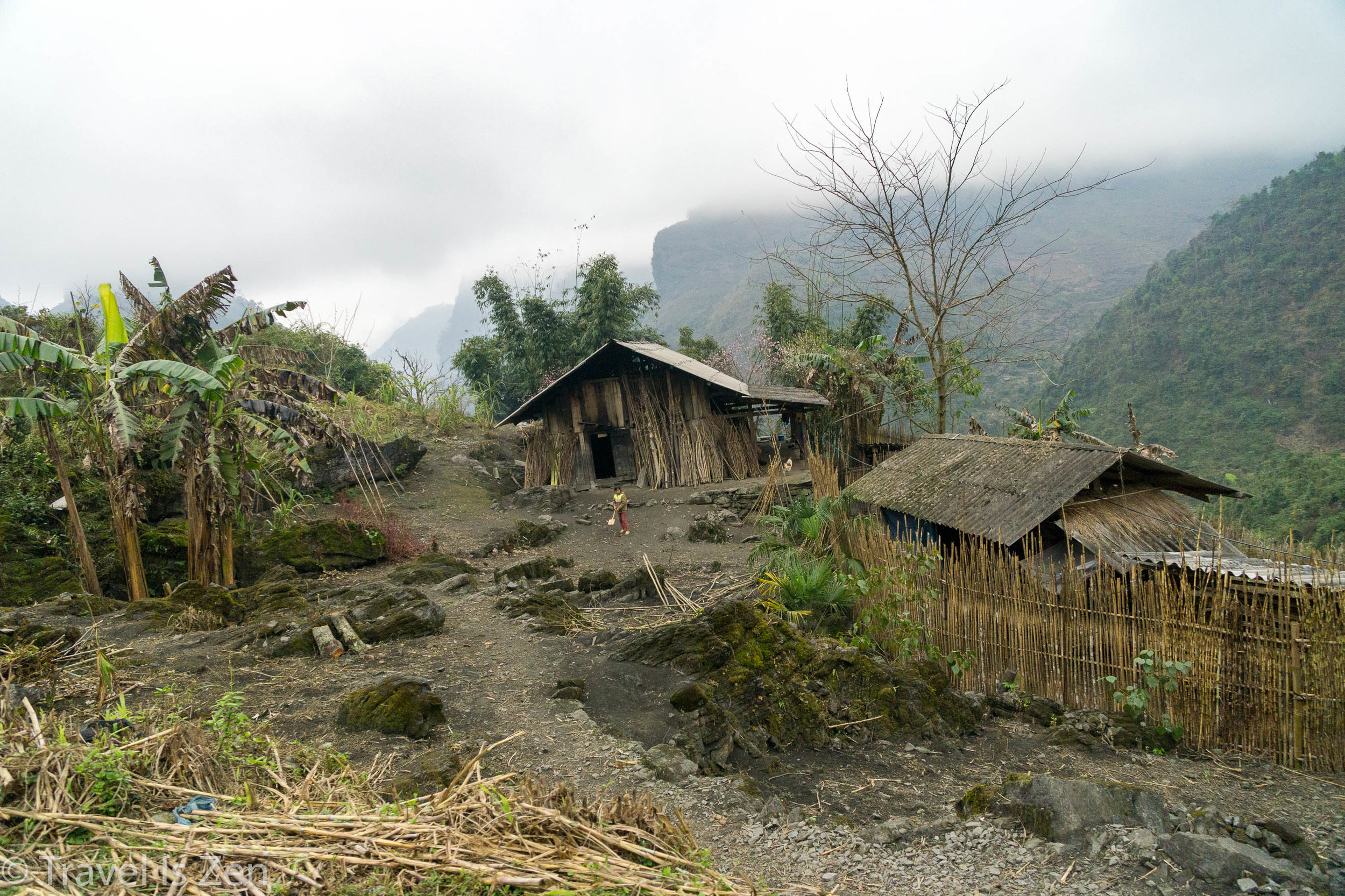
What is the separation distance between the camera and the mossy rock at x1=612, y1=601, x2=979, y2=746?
5320mm

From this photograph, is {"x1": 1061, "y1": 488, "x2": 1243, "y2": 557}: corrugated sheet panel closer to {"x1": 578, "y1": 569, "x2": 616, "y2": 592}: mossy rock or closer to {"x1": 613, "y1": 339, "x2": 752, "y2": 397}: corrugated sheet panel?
{"x1": 578, "y1": 569, "x2": 616, "y2": 592}: mossy rock

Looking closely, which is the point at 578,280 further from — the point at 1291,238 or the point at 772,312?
the point at 1291,238

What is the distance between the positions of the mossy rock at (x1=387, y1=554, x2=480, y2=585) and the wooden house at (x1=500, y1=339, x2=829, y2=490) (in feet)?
26.4

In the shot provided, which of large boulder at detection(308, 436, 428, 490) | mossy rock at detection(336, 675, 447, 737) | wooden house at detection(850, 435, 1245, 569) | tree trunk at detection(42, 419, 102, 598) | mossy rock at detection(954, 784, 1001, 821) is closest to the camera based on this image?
mossy rock at detection(954, 784, 1001, 821)

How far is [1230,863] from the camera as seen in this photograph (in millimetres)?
3186

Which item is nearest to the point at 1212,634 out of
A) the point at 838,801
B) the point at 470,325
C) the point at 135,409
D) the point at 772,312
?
the point at 838,801

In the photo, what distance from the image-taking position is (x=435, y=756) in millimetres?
4297

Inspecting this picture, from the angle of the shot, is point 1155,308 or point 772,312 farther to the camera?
point 1155,308

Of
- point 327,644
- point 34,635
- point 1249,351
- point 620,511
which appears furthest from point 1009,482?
point 1249,351

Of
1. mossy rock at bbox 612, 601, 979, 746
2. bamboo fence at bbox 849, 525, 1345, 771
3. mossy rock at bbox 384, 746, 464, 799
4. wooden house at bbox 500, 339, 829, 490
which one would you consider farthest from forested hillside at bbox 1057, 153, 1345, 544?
mossy rock at bbox 384, 746, 464, 799

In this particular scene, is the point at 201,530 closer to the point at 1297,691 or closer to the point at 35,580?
the point at 35,580

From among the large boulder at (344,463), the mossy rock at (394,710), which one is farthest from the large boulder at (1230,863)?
the large boulder at (344,463)

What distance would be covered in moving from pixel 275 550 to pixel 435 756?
7.45m

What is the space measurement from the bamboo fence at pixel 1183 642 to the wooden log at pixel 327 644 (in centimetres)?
551
